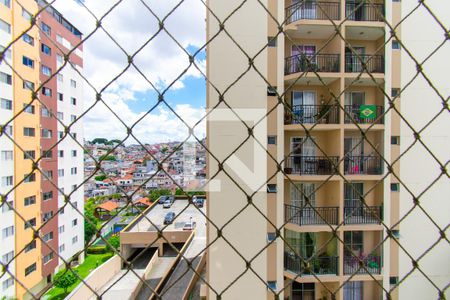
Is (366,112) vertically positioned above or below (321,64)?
below

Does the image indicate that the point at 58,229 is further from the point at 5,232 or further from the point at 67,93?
the point at 67,93

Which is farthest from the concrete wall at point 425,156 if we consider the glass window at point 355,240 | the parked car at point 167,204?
the parked car at point 167,204

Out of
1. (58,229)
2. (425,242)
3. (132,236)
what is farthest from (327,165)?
(58,229)

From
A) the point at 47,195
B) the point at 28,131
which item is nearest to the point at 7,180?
the point at 28,131

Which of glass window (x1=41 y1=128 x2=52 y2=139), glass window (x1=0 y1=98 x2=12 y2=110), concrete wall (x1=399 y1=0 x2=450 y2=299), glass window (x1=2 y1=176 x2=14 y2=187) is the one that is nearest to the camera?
concrete wall (x1=399 y1=0 x2=450 y2=299)

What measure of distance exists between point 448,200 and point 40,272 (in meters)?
8.01

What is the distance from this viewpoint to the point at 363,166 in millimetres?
3096

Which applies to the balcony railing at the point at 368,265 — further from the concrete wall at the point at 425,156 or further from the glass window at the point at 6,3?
the glass window at the point at 6,3

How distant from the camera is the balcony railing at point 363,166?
3016 mm

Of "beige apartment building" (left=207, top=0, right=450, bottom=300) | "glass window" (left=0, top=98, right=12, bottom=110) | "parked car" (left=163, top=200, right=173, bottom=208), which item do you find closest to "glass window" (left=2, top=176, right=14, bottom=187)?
"glass window" (left=0, top=98, right=12, bottom=110)

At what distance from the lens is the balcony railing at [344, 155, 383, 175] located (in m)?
3.02

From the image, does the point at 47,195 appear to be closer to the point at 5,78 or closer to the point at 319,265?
the point at 5,78

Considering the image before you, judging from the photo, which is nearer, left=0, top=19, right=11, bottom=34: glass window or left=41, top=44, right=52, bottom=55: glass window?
left=0, top=19, right=11, bottom=34: glass window

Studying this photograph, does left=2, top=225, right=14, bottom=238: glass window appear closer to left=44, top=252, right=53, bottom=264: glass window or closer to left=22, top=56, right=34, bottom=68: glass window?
left=44, top=252, right=53, bottom=264: glass window
